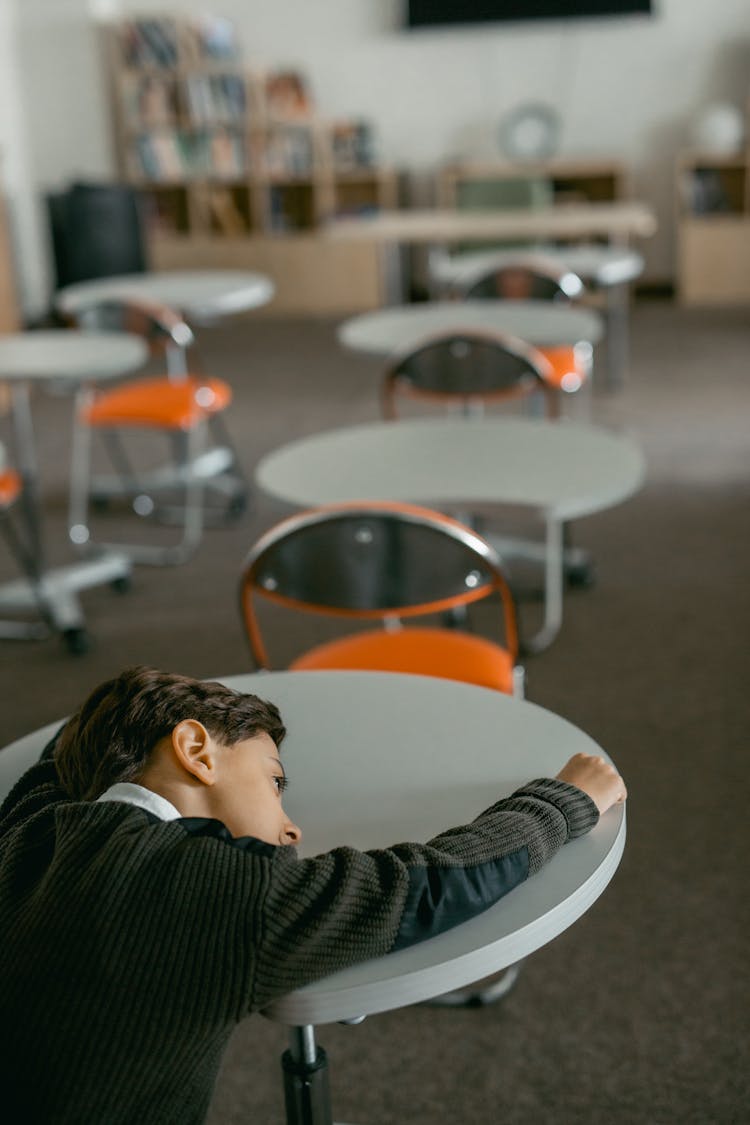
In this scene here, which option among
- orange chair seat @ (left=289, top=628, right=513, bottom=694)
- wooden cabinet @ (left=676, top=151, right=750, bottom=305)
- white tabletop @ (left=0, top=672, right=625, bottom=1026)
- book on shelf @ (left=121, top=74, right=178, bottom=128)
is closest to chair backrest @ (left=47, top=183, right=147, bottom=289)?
book on shelf @ (left=121, top=74, right=178, bottom=128)

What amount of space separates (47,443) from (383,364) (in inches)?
84.2

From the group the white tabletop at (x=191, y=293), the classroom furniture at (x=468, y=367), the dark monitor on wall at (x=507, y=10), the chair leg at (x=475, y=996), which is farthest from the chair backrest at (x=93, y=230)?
the chair leg at (x=475, y=996)

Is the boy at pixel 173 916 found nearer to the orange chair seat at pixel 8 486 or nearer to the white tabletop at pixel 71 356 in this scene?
the orange chair seat at pixel 8 486

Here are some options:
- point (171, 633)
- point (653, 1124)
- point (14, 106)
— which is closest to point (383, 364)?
point (14, 106)

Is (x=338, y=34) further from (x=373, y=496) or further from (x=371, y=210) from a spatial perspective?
(x=373, y=496)

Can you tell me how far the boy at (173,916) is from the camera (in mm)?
1121

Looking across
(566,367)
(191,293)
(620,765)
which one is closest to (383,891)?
(620,765)

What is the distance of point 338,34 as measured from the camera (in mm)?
8727

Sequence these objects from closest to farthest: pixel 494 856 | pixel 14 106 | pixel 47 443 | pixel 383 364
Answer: pixel 494 856
pixel 47 443
pixel 383 364
pixel 14 106

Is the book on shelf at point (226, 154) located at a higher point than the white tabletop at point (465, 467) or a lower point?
higher

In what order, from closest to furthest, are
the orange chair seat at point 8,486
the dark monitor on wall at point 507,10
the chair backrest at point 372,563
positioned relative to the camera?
the chair backrest at point 372,563 → the orange chair seat at point 8,486 → the dark monitor on wall at point 507,10

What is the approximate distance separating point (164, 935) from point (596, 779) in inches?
19.1

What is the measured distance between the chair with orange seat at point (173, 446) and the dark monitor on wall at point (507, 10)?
4.36m

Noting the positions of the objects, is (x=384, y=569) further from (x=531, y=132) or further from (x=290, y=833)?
(x=531, y=132)
